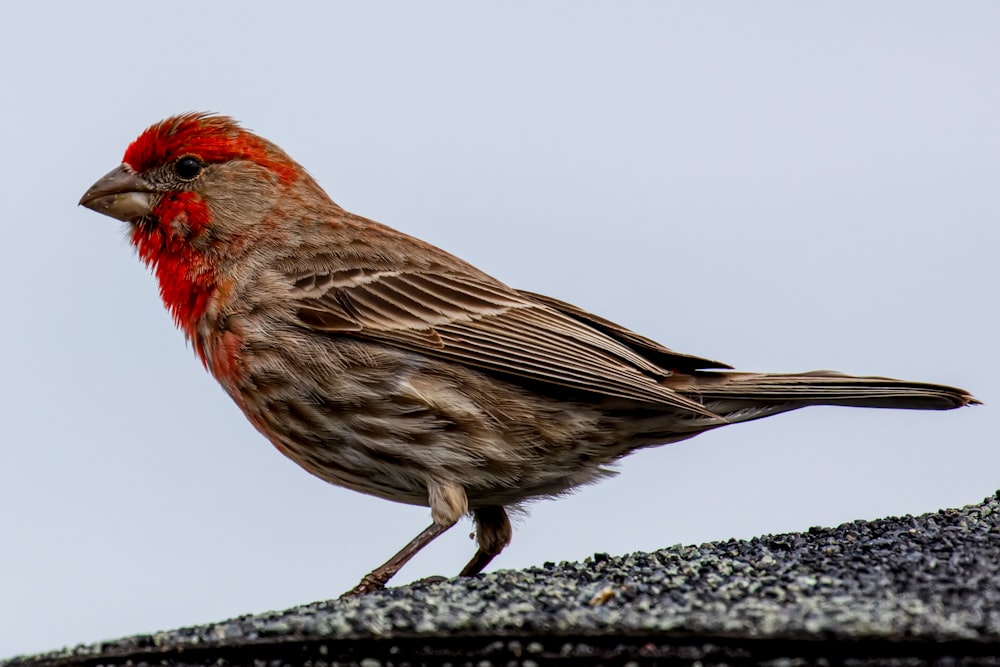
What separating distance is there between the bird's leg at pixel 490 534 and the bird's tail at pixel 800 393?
3.66 feet

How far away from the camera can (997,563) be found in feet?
14.4

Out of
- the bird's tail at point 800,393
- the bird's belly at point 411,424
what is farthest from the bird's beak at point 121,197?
the bird's tail at point 800,393

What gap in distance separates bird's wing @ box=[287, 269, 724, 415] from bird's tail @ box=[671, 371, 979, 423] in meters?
0.22

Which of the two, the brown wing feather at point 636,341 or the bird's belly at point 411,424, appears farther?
the brown wing feather at point 636,341

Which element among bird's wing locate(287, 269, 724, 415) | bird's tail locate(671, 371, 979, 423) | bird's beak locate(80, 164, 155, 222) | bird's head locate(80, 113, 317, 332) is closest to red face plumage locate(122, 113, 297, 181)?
bird's head locate(80, 113, 317, 332)

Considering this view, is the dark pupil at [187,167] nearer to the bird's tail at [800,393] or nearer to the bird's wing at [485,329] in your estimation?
the bird's wing at [485,329]

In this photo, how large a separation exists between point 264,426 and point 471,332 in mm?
1099

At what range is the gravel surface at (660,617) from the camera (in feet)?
11.0

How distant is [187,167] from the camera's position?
727cm

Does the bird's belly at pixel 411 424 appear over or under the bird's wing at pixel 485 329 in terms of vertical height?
under

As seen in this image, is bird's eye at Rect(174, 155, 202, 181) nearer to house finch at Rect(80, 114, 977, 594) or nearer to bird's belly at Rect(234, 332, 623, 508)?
house finch at Rect(80, 114, 977, 594)

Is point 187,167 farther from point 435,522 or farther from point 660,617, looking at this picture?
point 660,617

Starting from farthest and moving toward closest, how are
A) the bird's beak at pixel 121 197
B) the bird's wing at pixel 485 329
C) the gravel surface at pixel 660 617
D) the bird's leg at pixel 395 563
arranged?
the bird's beak at pixel 121 197
the bird's wing at pixel 485 329
the bird's leg at pixel 395 563
the gravel surface at pixel 660 617

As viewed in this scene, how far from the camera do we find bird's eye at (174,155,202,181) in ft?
23.8
